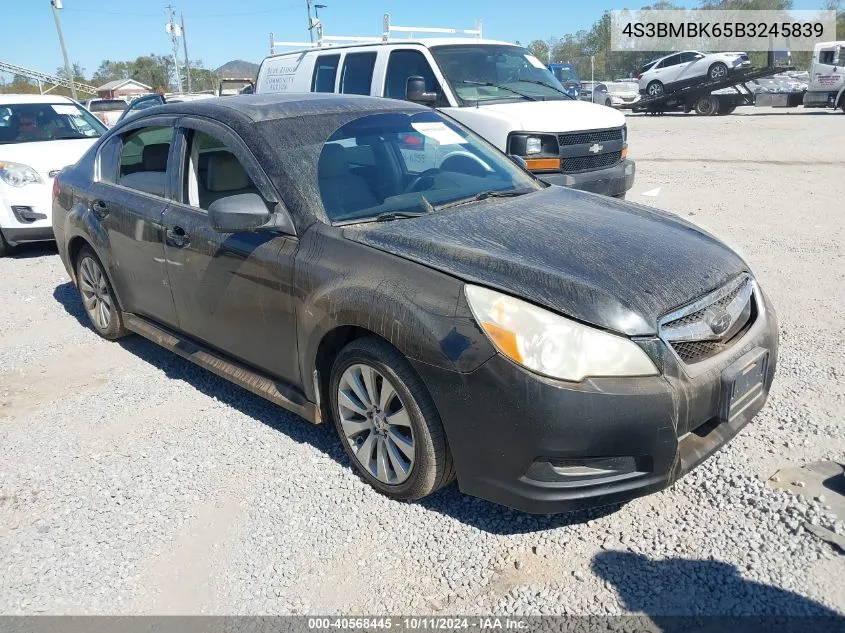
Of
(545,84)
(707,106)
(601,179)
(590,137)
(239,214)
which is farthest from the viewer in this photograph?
(707,106)

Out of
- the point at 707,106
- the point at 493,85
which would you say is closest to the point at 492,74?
the point at 493,85

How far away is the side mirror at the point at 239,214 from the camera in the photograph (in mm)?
3293

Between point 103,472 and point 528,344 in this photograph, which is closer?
point 528,344

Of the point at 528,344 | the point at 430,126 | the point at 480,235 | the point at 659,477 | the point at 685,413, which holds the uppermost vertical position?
A: the point at 430,126

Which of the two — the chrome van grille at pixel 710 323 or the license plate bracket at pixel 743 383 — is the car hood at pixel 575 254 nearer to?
the chrome van grille at pixel 710 323

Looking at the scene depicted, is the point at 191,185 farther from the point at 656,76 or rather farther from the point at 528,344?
the point at 656,76

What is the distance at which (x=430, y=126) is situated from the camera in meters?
4.22

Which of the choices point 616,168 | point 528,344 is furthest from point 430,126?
point 616,168

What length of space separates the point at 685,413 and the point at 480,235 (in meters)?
1.15

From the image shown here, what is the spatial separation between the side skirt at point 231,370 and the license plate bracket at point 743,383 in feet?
6.05

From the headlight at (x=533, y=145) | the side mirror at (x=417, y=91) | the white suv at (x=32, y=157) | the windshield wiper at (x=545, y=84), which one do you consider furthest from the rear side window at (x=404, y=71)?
the white suv at (x=32, y=157)

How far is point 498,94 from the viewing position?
814 cm

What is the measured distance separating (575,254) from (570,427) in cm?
81

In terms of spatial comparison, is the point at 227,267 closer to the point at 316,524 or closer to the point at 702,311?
the point at 316,524
